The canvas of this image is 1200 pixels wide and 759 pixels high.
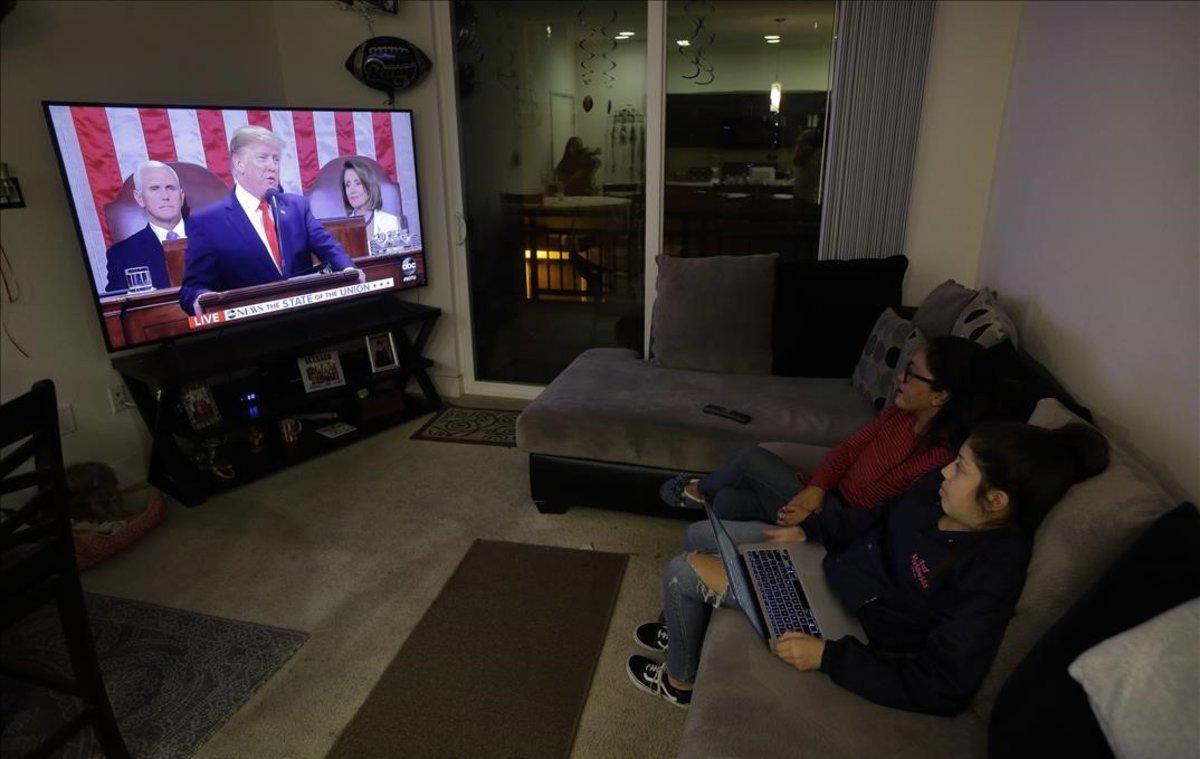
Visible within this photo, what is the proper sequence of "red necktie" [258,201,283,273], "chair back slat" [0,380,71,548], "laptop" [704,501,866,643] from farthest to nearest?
"red necktie" [258,201,283,273]
"laptop" [704,501,866,643]
"chair back slat" [0,380,71,548]

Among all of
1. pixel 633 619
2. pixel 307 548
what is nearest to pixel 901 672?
pixel 633 619

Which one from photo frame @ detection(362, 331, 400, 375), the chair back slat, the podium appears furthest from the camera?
photo frame @ detection(362, 331, 400, 375)

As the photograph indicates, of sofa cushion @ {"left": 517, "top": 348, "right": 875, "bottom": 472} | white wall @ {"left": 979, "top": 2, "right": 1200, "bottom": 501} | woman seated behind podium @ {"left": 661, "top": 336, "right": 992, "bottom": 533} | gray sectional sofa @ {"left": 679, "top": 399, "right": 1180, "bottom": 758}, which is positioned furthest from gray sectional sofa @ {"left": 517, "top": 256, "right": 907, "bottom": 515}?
gray sectional sofa @ {"left": 679, "top": 399, "right": 1180, "bottom": 758}

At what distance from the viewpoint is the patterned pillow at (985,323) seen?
202 cm

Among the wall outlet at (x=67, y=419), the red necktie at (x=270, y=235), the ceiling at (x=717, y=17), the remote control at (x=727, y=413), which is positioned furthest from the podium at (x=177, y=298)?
the remote control at (x=727, y=413)

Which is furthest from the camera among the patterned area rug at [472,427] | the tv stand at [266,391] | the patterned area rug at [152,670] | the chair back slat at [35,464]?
the patterned area rug at [472,427]

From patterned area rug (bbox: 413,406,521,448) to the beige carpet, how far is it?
111 millimetres

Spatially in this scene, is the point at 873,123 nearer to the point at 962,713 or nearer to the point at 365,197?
the point at 365,197

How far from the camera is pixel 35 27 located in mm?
2500

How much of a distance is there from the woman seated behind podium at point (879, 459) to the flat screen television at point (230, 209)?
2.16m

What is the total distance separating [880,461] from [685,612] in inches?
25.9

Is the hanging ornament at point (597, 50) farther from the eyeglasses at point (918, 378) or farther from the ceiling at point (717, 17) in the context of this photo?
the eyeglasses at point (918, 378)

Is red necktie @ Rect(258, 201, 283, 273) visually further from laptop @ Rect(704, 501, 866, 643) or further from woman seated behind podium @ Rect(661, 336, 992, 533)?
laptop @ Rect(704, 501, 866, 643)

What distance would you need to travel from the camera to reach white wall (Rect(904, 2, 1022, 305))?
2.83m
